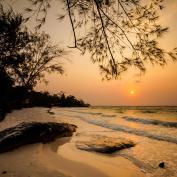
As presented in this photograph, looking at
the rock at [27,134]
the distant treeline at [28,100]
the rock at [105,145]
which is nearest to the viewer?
the rock at [27,134]

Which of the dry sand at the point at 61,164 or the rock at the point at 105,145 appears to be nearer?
the dry sand at the point at 61,164

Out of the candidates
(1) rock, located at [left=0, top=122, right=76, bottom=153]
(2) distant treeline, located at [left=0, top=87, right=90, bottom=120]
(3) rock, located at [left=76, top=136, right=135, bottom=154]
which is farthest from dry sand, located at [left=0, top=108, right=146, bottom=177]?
(2) distant treeline, located at [left=0, top=87, right=90, bottom=120]

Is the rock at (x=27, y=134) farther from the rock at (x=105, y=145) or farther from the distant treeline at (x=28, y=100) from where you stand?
the distant treeline at (x=28, y=100)

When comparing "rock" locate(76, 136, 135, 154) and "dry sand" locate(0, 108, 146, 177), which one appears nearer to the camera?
"dry sand" locate(0, 108, 146, 177)

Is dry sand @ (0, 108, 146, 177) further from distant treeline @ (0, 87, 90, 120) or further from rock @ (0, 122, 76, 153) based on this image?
distant treeline @ (0, 87, 90, 120)

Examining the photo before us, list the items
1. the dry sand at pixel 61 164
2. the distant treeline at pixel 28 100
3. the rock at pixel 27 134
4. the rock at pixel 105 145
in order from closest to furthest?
the dry sand at pixel 61 164, the rock at pixel 27 134, the rock at pixel 105 145, the distant treeline at pixel 28 100

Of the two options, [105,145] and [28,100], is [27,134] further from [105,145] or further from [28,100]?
[28,100]

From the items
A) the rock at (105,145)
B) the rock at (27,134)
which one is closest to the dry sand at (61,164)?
the rock at (27,134)

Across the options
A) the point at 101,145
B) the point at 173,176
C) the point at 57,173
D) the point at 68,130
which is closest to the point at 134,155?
the point at 101,145

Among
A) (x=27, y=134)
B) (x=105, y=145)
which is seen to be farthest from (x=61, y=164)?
(x=105, y=145)

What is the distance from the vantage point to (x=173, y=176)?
655 cm

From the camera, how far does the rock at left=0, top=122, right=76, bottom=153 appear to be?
7.95 m

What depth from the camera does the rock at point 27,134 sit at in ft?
26.1

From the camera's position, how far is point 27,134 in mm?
9055
